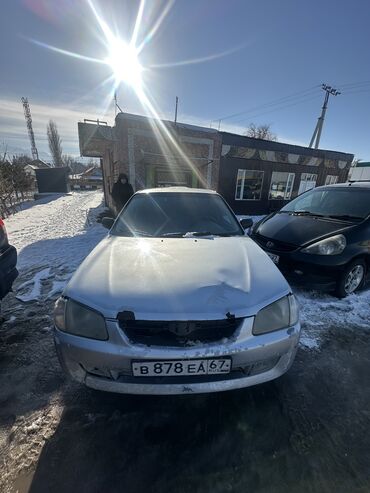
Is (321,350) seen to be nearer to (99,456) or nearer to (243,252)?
(243,252)

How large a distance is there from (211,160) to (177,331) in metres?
9.50

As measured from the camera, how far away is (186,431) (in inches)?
64.5

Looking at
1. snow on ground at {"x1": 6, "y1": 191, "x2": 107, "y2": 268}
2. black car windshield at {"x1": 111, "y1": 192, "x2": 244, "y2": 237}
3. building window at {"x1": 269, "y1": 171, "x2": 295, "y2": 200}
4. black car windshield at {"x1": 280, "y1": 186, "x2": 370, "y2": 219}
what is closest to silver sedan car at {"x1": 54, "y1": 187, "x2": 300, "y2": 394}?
black car windshield at {"x1": 111, "y1": 192, "x2": 244, "y2": 237}

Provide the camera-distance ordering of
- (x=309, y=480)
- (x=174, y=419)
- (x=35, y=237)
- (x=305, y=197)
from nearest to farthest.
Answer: (x=309, y=480)
(x=174, y=419)
(x=305, y=197)
(x=35, y=237)

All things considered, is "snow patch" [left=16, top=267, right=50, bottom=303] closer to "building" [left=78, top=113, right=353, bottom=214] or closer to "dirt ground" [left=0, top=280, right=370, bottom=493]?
"dirt ground" [left=0, top=280, right=370, bottom=493]

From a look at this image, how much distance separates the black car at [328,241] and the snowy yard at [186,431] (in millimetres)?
1121

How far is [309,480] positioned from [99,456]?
1.27m

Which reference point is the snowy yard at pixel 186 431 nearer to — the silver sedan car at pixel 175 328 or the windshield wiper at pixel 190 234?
the silver sedan car at pixel 175 328

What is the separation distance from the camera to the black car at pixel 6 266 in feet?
8.93

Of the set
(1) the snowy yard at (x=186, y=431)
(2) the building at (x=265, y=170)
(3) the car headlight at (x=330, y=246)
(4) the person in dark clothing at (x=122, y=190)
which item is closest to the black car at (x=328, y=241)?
(3) the car headlight at (x=330, y=246)

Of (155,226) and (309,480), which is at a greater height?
(155,226)

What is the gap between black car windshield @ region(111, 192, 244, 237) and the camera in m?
2.77

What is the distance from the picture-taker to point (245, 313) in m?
1.54

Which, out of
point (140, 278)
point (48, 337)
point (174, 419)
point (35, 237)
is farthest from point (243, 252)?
point (35, 237)
